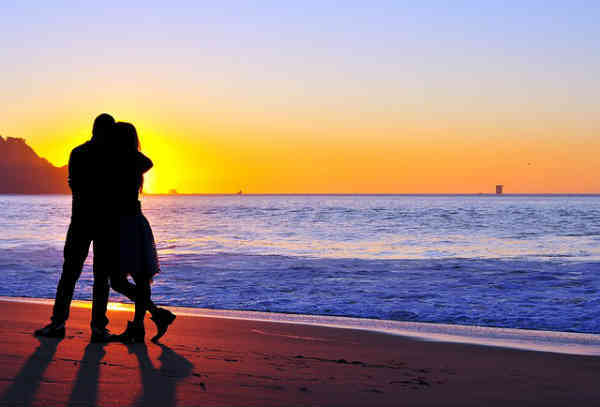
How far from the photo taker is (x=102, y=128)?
15.9 ft

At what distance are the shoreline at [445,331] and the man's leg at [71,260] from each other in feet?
7.29

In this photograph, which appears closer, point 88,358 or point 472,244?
point 88,358

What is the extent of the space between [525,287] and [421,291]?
1.94 m

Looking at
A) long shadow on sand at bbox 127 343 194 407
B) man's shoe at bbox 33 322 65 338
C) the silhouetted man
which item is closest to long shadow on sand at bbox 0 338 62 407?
man's shoe at bbox 33 322 65 338

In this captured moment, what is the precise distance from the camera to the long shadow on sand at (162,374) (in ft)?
11.1

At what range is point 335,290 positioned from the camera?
10.1 metres

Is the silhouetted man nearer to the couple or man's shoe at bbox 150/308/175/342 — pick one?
the couple

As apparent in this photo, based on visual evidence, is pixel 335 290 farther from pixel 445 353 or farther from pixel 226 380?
pixel 226 380

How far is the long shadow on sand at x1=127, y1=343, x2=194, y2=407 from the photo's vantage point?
3.37 m

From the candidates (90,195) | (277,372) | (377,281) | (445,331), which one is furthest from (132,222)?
(377,281)

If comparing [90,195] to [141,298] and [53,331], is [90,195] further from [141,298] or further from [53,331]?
[53,331]

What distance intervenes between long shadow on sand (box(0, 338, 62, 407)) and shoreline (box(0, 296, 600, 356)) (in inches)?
106

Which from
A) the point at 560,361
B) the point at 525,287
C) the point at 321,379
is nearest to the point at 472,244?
the point at 525,287

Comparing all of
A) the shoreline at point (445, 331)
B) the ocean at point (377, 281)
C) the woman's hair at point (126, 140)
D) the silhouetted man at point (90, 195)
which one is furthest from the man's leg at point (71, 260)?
the ocean at point (377, 281)
